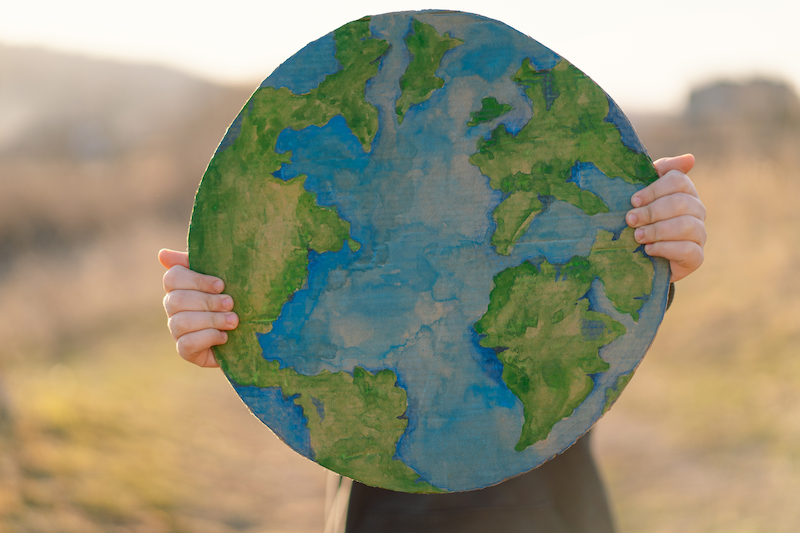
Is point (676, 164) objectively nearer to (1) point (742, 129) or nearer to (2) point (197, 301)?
(2) point (197, 301)

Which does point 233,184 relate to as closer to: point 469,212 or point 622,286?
point 469,212

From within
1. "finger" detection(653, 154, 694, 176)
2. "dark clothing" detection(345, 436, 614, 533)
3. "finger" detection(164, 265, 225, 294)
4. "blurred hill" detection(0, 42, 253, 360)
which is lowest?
"dark clothing" detection(345, 436, 614, 533)

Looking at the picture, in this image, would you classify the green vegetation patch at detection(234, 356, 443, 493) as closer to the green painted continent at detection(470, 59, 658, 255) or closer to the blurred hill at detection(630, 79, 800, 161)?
the green painted continent at detection(470, 59, 658, 255)

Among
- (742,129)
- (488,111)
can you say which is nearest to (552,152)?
(488,111)

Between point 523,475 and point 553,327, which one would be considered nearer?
point 553,327

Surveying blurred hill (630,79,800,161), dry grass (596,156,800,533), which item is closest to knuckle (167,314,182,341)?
dry grass (596,156,800,533)

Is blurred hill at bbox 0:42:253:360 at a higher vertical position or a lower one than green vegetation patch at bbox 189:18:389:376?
higher
